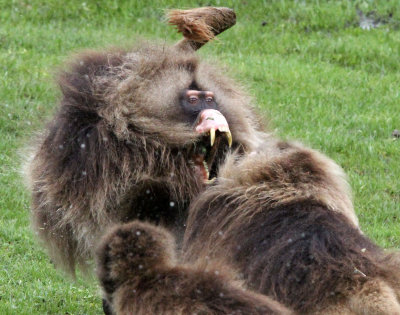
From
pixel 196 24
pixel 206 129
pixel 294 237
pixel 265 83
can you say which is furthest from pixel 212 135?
pixel 265 83

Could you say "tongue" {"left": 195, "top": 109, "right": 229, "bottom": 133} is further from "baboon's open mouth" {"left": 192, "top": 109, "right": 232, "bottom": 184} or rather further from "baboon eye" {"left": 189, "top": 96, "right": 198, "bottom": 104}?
"baboon eye" {"left": 189, "top": 96, "right": 198, "bottom": 104}

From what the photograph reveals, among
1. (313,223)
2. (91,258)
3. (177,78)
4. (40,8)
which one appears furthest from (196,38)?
(40,8)

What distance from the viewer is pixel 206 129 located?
4730 mm

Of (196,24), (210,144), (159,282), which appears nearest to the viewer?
(159,282)

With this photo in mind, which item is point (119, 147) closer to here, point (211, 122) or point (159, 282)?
point (211, 122)

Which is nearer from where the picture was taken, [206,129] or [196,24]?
[206,129]

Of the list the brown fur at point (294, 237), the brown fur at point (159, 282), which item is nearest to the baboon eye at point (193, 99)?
the brown fur at point (294, 237)

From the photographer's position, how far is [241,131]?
5016 mm

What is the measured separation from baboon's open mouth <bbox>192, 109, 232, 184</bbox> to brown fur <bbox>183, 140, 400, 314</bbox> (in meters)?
0.18

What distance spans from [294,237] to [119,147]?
130 centimetres

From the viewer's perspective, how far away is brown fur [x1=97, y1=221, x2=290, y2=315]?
3.57 m

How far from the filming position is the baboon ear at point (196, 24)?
5.45 metres

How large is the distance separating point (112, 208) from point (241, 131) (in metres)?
0.92

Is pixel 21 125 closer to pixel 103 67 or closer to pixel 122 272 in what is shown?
pixel 103 67
